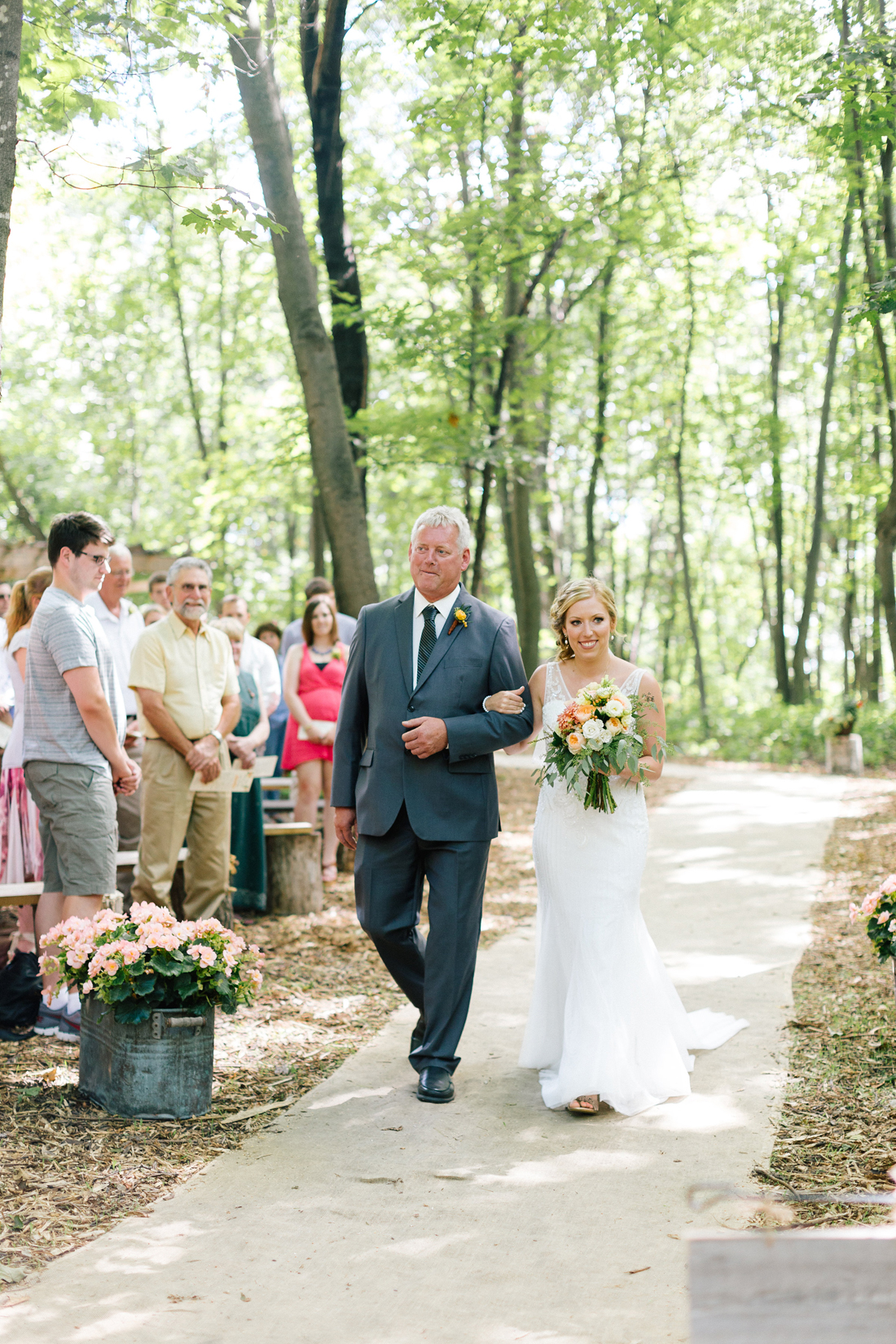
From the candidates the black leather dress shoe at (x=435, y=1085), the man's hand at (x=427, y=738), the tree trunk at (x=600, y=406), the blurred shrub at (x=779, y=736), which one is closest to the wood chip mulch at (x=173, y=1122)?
the black leather dress shoe at (x=435, y=1085)

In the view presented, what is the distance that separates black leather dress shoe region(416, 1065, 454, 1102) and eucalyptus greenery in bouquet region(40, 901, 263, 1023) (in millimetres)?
789

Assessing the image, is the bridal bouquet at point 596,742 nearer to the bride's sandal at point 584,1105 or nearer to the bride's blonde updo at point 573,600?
the bride's blonde updo at point 573,600

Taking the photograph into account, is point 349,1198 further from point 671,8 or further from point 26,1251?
point 671,8

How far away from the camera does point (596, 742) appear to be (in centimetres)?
480

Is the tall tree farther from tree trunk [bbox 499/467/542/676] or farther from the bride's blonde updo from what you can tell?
tree trunk [bbox 499/467/542/676]

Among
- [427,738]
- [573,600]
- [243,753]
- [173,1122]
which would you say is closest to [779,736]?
[243,753]

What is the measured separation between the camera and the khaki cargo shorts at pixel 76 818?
5.38 m

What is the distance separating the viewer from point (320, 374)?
29.8 feet

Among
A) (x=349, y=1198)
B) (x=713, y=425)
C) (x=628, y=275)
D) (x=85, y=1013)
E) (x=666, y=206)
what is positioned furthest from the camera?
(x=713, y=425)

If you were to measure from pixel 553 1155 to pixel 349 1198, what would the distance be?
80cm

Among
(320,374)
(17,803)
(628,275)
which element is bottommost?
(17,803)

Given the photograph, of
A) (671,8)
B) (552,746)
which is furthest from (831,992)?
(671,8)

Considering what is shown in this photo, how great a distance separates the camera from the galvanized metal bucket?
4.53 metres

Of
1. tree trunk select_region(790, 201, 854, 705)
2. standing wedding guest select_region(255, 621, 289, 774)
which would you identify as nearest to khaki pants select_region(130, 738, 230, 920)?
standing wedding guest select_region(255, 621, 289, 774)
